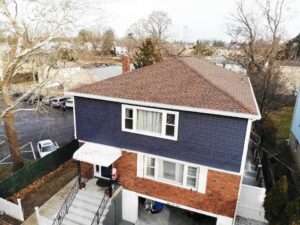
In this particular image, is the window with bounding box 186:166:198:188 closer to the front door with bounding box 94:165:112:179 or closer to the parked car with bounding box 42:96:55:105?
the front door with bounding box 94:165:112:179

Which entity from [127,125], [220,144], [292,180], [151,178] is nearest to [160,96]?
[127,125]

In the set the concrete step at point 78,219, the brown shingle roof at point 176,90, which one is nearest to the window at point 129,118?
the brown shingle roof at point 176,90

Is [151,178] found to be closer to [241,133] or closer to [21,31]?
[241,133]

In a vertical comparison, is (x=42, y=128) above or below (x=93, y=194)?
below

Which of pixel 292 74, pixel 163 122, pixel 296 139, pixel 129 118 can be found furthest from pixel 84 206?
pixel 292 74

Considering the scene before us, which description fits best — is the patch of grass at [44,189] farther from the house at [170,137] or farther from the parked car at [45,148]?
the house at [170,137]

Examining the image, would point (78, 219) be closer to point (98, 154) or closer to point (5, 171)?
point (98, 154)
